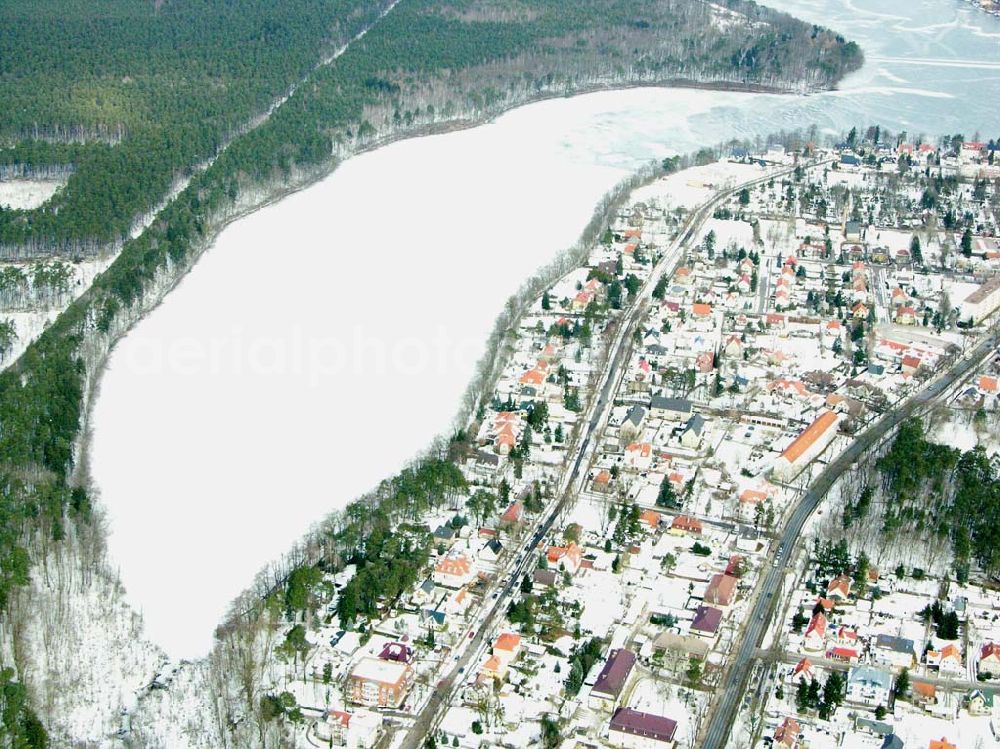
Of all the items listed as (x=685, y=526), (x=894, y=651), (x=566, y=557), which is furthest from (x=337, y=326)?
(x=894, y=651)

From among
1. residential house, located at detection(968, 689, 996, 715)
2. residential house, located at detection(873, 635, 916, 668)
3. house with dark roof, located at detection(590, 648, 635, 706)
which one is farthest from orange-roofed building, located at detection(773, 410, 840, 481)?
residential house, located at detection(968, 689, 996, 715)

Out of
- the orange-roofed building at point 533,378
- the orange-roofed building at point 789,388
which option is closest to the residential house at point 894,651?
the orange-roofed building at point 789,388

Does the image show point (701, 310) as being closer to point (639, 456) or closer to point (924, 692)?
point (639, 456)

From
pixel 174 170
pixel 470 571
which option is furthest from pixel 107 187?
pixel 470 571

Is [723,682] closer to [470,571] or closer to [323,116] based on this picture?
[470,571]

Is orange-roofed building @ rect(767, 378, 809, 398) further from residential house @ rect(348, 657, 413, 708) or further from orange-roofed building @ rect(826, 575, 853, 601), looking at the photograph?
residential house @ rect(348, 657, 413, 708)

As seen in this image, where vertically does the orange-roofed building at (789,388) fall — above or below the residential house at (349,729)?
above

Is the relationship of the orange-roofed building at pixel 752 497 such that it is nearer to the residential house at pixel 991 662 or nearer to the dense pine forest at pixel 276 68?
the residential house at pixel 991 662
